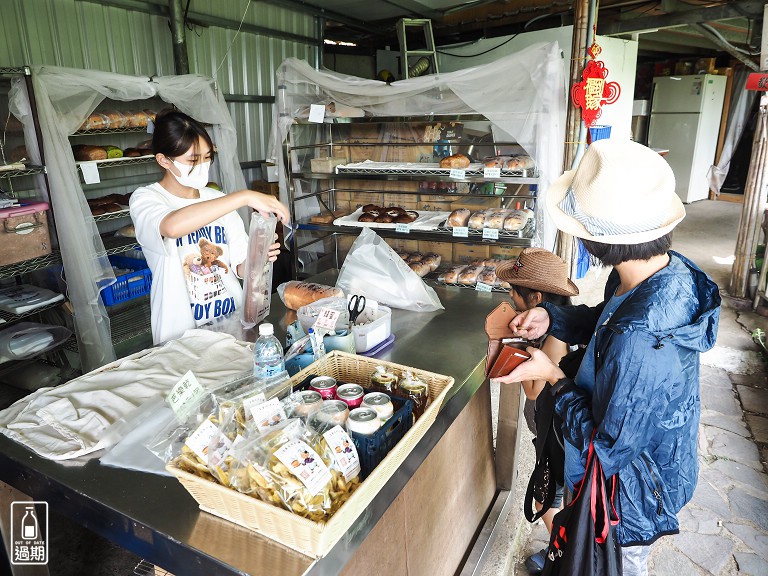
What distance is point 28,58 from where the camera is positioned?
356 cm

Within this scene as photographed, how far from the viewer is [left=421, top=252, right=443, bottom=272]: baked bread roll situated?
4059 mm

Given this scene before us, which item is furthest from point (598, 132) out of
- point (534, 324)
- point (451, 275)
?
point (534, 324)

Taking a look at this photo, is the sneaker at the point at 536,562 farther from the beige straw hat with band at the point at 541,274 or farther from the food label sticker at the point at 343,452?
the food label sticker at the point at 343,452

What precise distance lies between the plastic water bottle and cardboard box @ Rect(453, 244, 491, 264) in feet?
9.34

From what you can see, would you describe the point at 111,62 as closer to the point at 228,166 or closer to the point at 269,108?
the point at 228,166

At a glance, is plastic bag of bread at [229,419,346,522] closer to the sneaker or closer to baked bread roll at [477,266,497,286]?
the sneaker

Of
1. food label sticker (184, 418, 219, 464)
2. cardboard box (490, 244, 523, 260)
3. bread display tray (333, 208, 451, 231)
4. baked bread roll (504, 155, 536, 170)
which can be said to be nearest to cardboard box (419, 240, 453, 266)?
bread display tray (333, 208, 451, 231)

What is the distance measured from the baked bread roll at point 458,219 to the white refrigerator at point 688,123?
25.7ft

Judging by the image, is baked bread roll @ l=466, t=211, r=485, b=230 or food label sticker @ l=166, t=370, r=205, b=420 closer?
food label sticker @ l=166, t=370, r=205, b=420

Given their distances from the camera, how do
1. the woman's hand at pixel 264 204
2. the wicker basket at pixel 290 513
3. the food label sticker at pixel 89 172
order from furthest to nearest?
the food label sticker at pixel 89 172 < the woman's hand at pixel 264 204 < the wicker basket at pixel 290 513

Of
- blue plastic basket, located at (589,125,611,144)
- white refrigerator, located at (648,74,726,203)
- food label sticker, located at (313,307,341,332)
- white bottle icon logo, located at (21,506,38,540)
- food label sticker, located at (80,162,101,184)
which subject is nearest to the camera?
white bottle icon logo, located at (21,506,38,540)

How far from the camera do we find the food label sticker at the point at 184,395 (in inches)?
47.1

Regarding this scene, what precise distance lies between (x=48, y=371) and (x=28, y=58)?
2.17 m

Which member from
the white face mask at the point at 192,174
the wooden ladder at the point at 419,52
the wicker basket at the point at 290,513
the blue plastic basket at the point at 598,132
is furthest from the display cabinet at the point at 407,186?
the wicker basket at the point at 290,513
